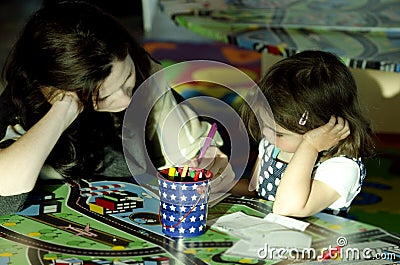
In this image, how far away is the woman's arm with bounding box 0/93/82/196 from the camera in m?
1.76

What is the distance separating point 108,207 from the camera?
1.80m

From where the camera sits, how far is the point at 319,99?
1819 millimetres

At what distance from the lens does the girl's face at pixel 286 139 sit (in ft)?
6.05

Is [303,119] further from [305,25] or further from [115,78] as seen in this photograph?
[305,25]

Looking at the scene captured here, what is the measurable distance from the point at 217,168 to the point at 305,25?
1.40 metres

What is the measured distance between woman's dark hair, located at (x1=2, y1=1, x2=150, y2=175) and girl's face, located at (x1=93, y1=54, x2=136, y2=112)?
0.05ft

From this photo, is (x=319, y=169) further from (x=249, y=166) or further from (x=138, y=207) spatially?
(x=249, y=166)

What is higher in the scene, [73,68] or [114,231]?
[73,68]

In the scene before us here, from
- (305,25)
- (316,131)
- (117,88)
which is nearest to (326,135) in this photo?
(316,131)

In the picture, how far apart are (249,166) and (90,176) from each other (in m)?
1.27

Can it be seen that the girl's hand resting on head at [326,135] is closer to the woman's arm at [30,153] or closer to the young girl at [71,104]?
the young girl at [71,104]

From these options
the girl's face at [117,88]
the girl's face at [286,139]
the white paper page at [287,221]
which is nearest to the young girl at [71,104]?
the girl's face at [117,88]

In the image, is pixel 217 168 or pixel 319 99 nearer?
pixel 319 99

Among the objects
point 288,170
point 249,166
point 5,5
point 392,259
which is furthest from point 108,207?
point 5,5
